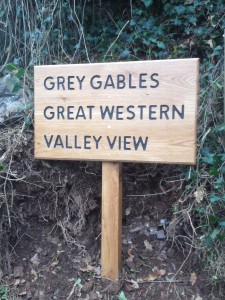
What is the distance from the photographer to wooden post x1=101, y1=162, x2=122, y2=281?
6.58 feet

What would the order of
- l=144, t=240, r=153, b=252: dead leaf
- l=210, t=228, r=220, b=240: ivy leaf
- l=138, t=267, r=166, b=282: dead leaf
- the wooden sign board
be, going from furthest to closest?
l=144, t=240, r=153, b=252: dead leaf, l=138, t=267, r=166, b=282: dead leaf, l=210, t=228, r=220, b=240: ivy leaf, the wooden sign board

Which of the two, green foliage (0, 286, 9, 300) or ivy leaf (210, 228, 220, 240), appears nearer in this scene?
ivy leaf (210, 228, 220, 240)

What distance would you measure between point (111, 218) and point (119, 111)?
1.94 feet

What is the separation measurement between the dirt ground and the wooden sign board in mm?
363

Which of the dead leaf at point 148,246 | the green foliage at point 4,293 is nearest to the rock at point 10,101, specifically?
the green foliage at point 4,293

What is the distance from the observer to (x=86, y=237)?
7.47 feet

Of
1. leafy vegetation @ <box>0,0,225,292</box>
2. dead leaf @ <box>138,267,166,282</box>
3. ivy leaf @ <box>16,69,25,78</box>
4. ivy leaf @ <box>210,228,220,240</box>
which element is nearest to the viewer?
ivy leaf @ <box>210,228,220,240</box>

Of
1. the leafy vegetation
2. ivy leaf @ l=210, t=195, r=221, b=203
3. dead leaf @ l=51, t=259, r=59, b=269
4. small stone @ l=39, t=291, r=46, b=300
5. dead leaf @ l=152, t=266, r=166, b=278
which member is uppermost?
the leafy vegetation

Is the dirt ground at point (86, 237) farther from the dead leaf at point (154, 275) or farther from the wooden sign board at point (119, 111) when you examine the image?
the wooden sign board at point (119, 111)

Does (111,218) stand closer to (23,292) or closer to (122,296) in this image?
(122,296)

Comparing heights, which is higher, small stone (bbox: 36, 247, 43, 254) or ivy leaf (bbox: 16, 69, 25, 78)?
ivy leaf (bbox: 16, 69, 25, 78)

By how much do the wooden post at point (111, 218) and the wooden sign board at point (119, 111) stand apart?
4.5 inches

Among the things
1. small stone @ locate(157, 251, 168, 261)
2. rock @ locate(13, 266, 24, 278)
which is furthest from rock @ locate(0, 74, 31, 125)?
small stone @ locate(157, 251, 168, 261)

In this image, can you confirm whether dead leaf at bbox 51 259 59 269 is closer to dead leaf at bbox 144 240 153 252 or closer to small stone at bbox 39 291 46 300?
small stone at bbox 39 291 46 300
